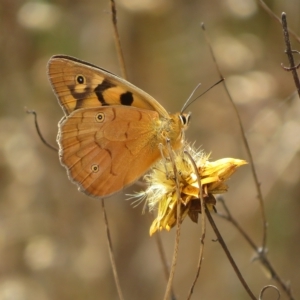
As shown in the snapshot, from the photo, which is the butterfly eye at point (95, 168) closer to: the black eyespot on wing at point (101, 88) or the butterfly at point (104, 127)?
the butterfly at point (104, 127)

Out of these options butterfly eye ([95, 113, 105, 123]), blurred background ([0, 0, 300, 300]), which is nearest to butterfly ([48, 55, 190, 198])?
butterfly eye ([95, 113, 105, 123])

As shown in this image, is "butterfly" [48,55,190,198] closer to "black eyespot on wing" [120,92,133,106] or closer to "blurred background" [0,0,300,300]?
"black eyespot on wing" [120,92,133,106]

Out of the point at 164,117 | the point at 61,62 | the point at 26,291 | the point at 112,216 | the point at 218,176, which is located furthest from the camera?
the point at 112,216

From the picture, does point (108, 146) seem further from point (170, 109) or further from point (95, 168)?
point (170, 109)

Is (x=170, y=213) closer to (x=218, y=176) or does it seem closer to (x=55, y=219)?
(x=218, y=176)

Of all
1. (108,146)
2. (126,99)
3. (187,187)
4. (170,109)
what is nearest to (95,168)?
(108,146)

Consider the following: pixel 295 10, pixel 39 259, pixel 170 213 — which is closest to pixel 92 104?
pixel 170 213

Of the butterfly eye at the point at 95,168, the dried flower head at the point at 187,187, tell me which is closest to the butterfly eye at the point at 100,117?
the butterfly eye at the point at 95,168
